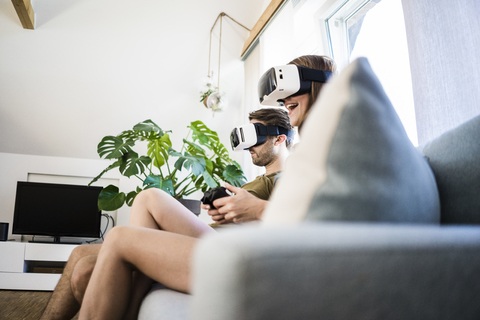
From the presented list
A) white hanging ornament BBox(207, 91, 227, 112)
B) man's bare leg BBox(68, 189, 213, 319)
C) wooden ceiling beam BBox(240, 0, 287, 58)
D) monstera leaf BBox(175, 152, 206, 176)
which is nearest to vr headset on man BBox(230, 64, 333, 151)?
man's bare leg BBox(68, 189, 213, 319)

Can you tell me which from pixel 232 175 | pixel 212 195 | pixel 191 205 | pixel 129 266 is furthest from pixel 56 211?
pixel 129 266

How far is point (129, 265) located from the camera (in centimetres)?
84

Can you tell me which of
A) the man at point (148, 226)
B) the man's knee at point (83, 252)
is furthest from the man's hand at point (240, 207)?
the man's knee at point (83, 252)

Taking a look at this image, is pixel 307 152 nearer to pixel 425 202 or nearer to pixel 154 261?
pixel 425 202

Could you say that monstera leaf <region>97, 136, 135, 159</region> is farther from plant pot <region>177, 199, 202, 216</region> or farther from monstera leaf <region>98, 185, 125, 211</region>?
A: plant pot <region>177, 199, 202, 216</region>

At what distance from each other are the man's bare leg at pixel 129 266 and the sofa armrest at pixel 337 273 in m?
0.46

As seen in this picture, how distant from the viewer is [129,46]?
371cm

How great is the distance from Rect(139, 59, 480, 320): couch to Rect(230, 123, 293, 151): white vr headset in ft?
4.05

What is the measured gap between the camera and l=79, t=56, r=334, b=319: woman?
0.78 metres

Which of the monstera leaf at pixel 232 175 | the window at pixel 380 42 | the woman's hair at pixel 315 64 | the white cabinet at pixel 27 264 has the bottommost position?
the white cabinet at pixel 27 264

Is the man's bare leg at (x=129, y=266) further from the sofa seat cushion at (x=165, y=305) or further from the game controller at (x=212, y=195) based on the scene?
the game controller at (x=212, y=195)

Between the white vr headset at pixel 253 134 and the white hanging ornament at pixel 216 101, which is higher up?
the white hanging ornament at pixel 216 101

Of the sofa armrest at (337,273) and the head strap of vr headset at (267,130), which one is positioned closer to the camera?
the sofa armrest at (337,273)

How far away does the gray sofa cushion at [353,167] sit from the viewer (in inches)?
17.6
